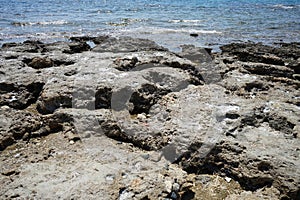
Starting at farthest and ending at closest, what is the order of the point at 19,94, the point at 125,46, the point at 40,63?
the point at 125,46, the point at 40,63, the point at 19,94

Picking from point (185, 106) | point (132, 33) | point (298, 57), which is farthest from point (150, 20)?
point (185, 106)

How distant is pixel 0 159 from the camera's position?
358 centimetres

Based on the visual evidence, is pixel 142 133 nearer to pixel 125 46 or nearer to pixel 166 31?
pixel 125 46

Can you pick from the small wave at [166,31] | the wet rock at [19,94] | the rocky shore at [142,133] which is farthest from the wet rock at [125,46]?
the small wave at [166,31]

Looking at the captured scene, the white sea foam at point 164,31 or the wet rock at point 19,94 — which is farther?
the white sea foam at point 164,31

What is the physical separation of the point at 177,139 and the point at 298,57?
7680 mm

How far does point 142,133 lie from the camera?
4102 mm

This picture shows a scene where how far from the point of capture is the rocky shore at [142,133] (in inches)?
121

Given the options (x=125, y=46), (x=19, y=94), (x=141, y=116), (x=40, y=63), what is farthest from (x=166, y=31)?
(x=141, y=116)

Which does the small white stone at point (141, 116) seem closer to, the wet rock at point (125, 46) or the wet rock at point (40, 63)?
the wet rock at point (40, 63)

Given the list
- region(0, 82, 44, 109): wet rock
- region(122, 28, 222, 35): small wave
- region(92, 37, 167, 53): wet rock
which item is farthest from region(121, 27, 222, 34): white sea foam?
region(0, 82, 44, 109): wet rock

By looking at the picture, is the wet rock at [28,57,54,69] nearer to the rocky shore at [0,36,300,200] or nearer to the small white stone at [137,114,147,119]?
the rocky shore at [0,36,300,200]

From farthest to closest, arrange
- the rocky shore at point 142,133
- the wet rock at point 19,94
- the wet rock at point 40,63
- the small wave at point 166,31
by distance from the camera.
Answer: the small wave at point 166,31, the wet rock at point 40,63, the wet rock at point 19,94, the rocky shore at point 142,133

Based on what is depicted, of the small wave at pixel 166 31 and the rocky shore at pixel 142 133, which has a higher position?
the rocky shore at pixel 142 133
